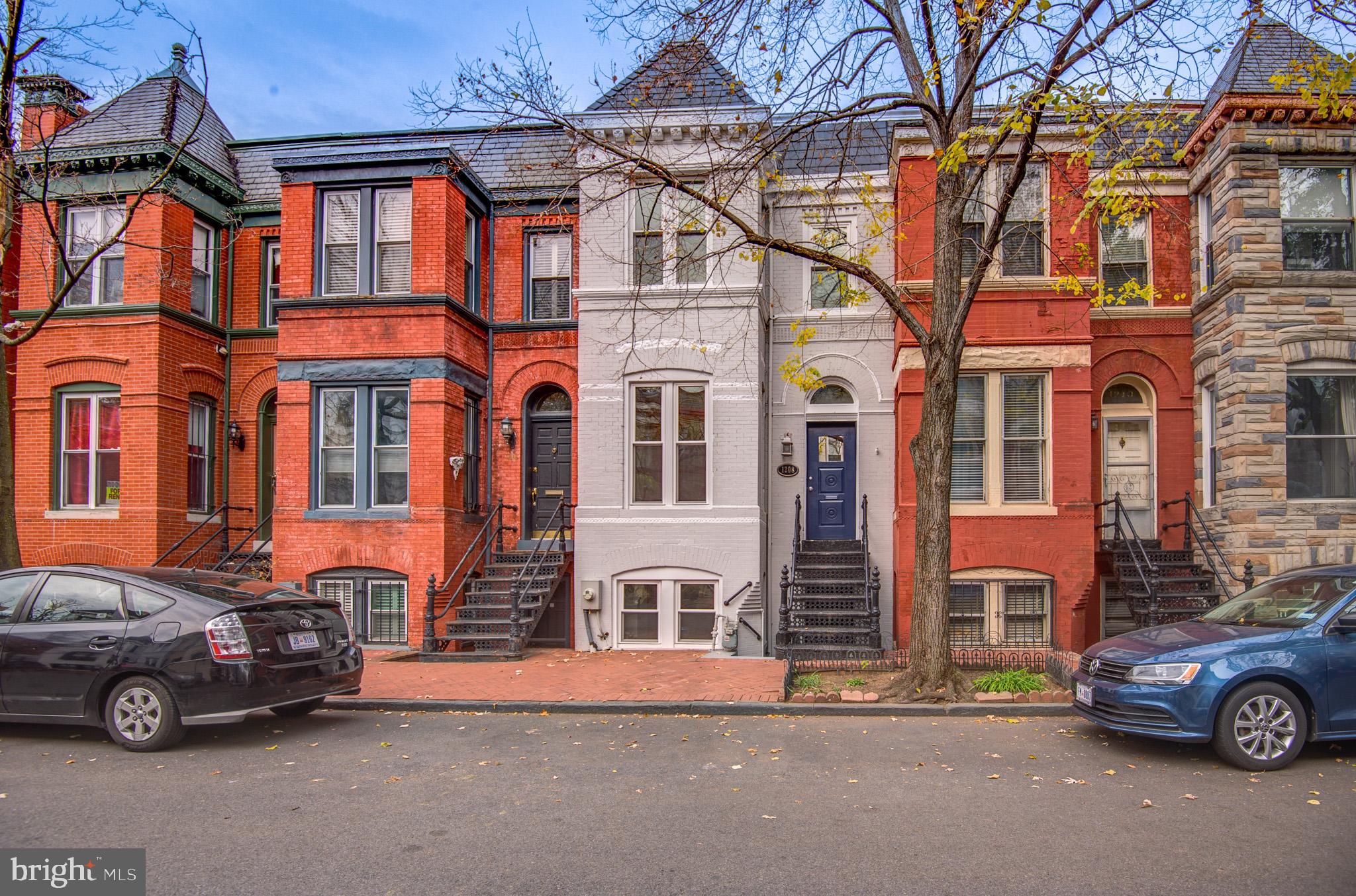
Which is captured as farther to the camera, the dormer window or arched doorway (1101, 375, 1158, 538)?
arched doorway (1101, 375, 1158, 538)

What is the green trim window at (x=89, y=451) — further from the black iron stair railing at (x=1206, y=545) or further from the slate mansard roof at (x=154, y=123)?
the black iron stair railing at (x=1206, y=545)

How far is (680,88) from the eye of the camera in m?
14.9

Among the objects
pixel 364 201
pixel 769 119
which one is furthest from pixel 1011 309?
pixel 364 201

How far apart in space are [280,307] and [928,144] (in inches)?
424

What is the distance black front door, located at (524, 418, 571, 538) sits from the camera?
16812 mm

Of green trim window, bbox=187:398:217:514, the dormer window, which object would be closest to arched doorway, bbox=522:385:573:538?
the dormer window

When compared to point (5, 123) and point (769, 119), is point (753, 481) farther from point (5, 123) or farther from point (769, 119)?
point (5, 123)

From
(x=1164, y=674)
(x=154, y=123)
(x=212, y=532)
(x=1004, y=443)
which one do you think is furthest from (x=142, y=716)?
(x=154, y=123)

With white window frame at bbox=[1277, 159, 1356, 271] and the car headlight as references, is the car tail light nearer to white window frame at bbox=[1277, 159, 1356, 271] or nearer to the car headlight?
the car headlight

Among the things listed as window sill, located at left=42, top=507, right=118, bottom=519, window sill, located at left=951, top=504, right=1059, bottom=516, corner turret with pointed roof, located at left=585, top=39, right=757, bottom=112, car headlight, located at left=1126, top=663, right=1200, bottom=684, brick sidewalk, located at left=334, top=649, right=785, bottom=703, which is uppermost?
corner turret with pointed roof, located at left=585, top=39, right=757, bottom=112

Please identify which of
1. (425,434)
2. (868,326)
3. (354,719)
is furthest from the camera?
(868,326)

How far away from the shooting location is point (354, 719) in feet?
30.7

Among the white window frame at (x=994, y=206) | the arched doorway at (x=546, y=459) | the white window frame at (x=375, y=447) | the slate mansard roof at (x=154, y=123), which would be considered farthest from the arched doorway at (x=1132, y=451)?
the slate mansard roof at (x=154, y=123)

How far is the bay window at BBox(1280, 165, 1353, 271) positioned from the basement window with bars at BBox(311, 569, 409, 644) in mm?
14594
